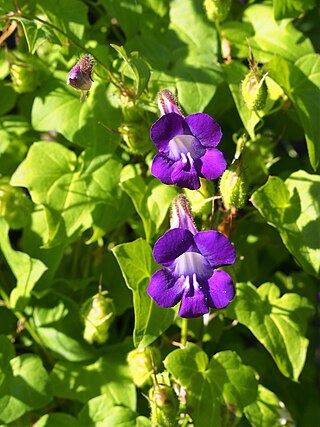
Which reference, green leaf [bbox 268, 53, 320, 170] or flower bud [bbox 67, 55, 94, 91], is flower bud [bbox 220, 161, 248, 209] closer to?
green leaf [bbox 268, 53, 320, 170]

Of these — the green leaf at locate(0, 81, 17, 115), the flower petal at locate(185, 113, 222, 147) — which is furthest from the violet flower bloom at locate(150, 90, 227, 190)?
the green leaf at locate(0, 81, 17, 115)

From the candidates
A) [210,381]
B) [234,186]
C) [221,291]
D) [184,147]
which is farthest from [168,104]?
[210,381]

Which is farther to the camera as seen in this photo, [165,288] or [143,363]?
[143,363]

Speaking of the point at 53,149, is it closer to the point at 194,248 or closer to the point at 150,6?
the point at 150,6

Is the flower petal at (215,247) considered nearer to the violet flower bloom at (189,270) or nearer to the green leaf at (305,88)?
the violet flower bloom at (189,270)

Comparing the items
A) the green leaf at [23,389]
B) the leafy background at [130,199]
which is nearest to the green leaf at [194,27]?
the leafy background at [130,199]

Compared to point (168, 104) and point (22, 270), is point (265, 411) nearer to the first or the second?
point (22, 270)

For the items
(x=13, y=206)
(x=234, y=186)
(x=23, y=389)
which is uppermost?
(x=234, y=186)
